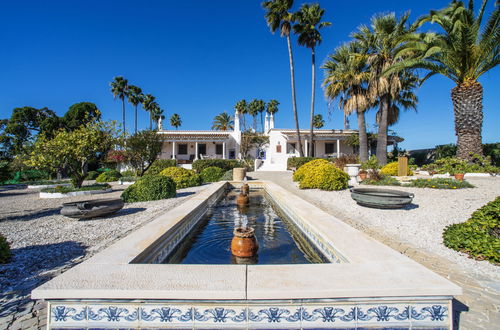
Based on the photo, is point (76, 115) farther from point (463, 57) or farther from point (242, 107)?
point (463, 57)

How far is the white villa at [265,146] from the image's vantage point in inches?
1024

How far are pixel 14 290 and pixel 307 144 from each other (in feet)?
89.1

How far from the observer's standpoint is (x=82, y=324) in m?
1.69

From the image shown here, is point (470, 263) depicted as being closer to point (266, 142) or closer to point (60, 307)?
point (60, 307)

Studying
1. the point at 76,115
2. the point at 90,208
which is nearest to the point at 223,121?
the point at 76,115

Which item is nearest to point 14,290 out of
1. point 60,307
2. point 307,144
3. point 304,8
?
point 60,307

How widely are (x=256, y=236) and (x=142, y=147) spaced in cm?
1150

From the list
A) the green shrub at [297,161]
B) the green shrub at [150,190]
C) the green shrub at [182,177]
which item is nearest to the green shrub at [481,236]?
the green shrub at [150,190]

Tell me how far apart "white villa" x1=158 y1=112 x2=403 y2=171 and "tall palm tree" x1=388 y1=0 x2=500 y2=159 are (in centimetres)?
1255

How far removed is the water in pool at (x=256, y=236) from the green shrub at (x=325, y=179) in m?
4.51

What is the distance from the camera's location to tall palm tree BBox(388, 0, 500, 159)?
11203 mm

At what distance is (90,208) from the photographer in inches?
210

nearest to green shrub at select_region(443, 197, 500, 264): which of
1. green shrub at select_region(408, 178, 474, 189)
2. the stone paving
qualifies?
the stone paving

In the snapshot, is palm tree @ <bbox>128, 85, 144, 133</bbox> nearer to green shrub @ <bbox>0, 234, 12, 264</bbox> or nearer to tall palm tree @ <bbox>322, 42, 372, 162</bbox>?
tall palm tree @ <bbox>322, 42, 372, 162</bbox>
